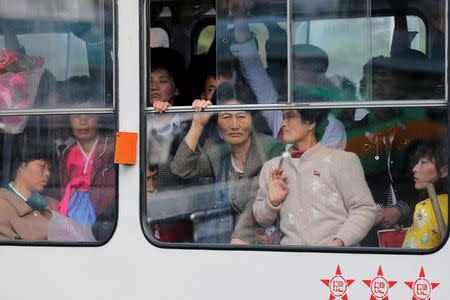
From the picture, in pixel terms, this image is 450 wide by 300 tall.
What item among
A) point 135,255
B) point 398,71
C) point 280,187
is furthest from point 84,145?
point 398,71

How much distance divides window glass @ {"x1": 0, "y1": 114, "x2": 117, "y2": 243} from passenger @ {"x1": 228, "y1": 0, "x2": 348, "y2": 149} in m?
0.69

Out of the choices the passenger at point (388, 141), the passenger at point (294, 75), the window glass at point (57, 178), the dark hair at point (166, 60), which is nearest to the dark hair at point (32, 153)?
the window glass at point (57, 178)

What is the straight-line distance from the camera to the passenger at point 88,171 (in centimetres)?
474

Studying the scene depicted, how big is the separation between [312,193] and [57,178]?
125 centimetres

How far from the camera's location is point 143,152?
182 inches

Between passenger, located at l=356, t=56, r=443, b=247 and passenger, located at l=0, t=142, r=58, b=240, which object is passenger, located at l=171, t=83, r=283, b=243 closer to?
passenger, located at l=356, t=56, r=443, b=247

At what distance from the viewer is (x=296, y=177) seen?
4.47 meters

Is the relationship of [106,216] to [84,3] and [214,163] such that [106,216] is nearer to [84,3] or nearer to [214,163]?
[214,163]

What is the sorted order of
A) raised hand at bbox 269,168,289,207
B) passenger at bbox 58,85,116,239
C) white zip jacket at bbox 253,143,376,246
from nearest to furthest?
white zip jacket at bbox 253,143,376,246 < raised hand at bbox 269,168,289,207 < passenger at bbox 58,85,116,239

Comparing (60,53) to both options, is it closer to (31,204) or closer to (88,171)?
(88,171)

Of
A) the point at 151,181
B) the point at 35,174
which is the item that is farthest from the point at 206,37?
the point at 35,174

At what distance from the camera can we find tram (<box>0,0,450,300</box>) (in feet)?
14.1

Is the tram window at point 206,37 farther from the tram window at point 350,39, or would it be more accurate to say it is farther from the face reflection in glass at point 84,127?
the face reflection in glass at point 84,127

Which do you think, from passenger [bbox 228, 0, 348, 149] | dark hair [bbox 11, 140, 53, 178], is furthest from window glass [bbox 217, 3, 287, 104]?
dark hair [bbox 11, 140, 53, 178]
